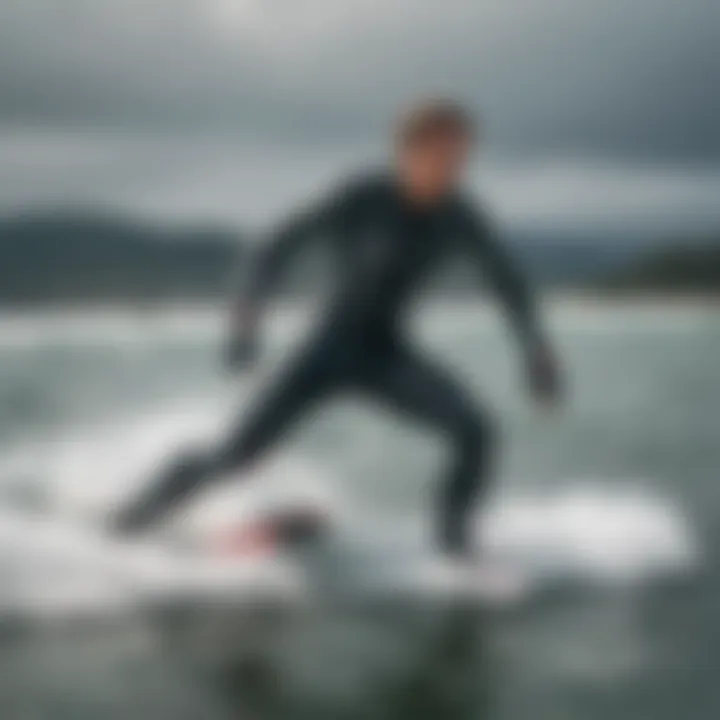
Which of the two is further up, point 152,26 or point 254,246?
→ point 152,26

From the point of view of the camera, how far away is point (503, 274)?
1104 mm

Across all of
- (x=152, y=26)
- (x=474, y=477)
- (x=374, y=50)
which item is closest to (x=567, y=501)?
(x=474, y=477)

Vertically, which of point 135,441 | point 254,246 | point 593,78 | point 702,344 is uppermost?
point 593,78

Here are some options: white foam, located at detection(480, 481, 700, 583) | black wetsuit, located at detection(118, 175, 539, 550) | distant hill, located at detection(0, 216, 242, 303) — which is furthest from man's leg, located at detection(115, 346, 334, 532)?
white foam, located at detection(480, 481, 700, 583)

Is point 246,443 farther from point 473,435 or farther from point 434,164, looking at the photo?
point 434,164

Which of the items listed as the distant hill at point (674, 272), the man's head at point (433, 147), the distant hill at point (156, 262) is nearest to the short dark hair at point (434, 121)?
the man's head at point (433, 147)

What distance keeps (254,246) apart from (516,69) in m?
0.34

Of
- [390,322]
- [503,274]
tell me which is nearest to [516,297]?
[503,274]

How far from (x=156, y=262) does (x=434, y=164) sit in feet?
1.03

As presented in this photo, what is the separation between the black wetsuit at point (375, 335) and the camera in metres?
1.08

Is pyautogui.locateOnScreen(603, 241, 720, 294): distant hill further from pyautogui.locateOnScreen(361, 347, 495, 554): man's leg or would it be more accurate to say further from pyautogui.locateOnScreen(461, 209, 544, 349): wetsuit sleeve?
pyautogui.locateOnScreen(361, 347, 495, 554): man's leg

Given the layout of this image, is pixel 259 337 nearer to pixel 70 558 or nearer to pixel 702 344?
pixel 70 558

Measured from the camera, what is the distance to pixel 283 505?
1089 millimetres

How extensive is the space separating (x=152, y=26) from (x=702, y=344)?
2.27ft
